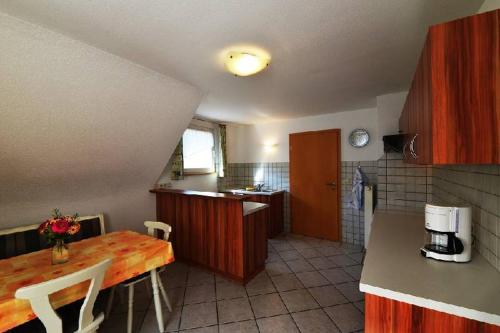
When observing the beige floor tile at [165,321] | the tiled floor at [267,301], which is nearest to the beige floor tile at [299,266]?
the tiled floor at [267,301]

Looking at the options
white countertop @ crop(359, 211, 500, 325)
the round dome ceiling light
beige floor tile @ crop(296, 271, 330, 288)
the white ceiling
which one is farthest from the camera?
beige floor tile @ crop(296, 271, 330, 288)

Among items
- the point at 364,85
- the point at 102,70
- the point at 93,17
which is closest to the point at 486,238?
the point at 364,85

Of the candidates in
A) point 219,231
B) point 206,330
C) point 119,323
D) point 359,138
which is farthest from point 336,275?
point 119,323

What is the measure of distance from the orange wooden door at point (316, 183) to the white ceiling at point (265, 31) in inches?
62.7

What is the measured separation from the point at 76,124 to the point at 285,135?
313cm

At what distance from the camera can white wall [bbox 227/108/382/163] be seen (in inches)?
131

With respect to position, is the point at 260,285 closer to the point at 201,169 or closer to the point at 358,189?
the point at 358,189

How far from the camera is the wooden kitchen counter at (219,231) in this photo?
2363 millimetres

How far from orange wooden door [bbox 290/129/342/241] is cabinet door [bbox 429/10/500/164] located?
289cm

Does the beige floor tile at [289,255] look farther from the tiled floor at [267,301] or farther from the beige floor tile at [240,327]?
the beige floor tile at [240,327]

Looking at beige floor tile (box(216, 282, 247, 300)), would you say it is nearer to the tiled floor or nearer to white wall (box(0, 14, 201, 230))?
the tiled floor

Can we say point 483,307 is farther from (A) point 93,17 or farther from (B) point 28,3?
(B) point 28,3

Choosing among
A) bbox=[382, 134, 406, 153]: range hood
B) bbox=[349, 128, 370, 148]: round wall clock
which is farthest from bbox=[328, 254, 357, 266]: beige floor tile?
bbox=[349, 128, 370, 148]: round wall clock

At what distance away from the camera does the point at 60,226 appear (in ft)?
4.83
